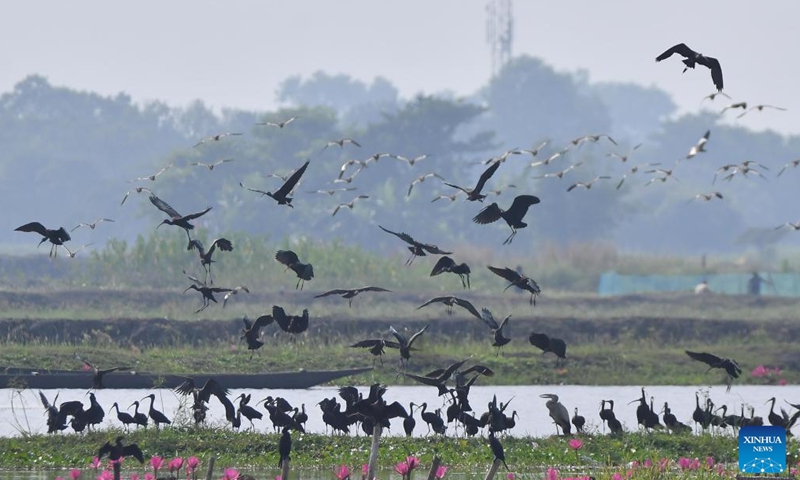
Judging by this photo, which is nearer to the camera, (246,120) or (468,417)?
(468,417)

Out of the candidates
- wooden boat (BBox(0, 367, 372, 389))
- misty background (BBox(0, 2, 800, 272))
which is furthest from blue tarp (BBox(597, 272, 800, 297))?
wooden boat (BBox(0, 367, 372, 389))

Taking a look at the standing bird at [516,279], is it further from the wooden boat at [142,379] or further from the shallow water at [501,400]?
the wooden boat at [142,379]

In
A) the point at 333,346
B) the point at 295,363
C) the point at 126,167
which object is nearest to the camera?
the point at 295,363

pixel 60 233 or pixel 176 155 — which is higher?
pixel 176 155

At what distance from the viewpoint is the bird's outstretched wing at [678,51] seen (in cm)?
1627

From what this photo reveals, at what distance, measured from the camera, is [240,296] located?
177ft

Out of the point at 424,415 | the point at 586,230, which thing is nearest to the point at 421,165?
the point at 586,230

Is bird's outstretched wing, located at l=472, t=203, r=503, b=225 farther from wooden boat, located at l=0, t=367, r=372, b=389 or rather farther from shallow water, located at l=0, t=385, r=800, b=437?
wooden boat, located at l=0, t=367, r=372, b=389

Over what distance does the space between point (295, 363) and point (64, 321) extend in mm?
7856

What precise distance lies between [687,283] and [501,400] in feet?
110


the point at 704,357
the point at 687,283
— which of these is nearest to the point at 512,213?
the point at 704,357

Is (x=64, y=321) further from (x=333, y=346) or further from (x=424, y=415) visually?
(x=424, y=415)

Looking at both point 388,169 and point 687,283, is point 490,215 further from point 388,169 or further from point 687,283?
point 388,169

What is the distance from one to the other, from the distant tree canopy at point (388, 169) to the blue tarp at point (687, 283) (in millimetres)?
13807
